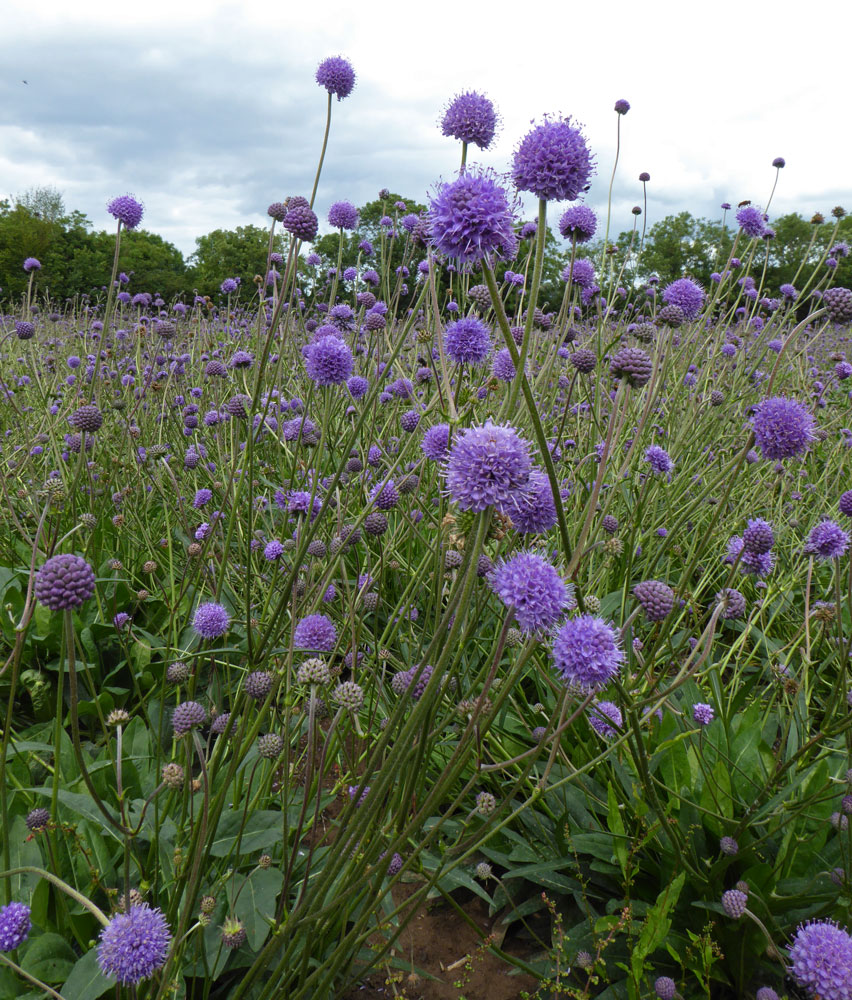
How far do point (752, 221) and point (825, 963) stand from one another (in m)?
4.32

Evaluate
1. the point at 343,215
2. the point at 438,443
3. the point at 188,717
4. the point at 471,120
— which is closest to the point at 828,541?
the point at 438,443

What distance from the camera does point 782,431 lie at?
1604mm

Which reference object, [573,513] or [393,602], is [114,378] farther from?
[573,513]

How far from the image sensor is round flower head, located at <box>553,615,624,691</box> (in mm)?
1299

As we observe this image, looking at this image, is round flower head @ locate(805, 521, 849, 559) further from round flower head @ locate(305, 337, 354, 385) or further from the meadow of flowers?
round flower head @ locate(305, 337, 354, 385)

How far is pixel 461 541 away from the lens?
1330 mm

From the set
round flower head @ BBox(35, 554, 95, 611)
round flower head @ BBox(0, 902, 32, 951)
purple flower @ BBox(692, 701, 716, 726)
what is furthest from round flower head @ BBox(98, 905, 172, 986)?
purple flower @ BBox(692, 701, 716, 726)

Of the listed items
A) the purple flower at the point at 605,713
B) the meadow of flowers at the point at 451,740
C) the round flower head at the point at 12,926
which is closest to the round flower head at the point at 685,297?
the meadow of flowers at the point at 451,740

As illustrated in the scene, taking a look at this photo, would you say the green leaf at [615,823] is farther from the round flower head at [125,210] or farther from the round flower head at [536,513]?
the round flower head at [125,210]

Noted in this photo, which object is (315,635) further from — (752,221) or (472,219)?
(752,221)

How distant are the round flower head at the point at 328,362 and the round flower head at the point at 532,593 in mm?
1466

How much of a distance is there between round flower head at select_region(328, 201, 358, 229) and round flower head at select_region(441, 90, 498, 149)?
5.77ft

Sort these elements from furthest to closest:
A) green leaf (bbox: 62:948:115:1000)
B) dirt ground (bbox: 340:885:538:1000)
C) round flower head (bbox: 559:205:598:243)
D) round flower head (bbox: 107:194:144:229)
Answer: round flower head (bbox: 107:194:144:229) → round flower head (bbox: 559:205:598:243) → dirt ground (bbox: 340:885:538:1000) → green leaf (bbox: 62:948:115:1000)

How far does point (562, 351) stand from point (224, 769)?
371 centimetres
